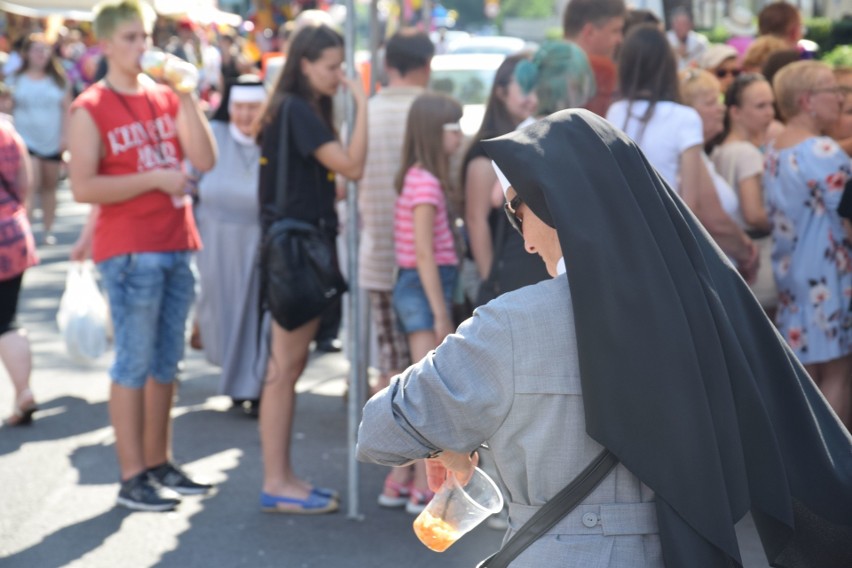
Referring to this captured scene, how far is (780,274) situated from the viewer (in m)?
6.02

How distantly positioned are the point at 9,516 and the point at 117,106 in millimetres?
1848

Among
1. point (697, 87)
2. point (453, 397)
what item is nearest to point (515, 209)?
point (453, 397)

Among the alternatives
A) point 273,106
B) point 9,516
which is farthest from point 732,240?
point 9,516

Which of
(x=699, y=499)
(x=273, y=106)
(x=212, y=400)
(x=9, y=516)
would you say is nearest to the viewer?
(x=699, y=499)

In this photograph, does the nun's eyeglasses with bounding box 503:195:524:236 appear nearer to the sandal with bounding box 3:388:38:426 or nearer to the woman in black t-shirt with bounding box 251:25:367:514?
the woman in black t-shirt with bounding box 251:25:367:514

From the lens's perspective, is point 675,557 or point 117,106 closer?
point 675,557

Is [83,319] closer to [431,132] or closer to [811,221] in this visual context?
[431,132]

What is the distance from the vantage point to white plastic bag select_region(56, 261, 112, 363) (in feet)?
24.4

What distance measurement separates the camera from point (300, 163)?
545 cm

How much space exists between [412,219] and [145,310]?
1.20 m

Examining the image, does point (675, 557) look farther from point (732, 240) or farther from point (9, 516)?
point (9, 516)

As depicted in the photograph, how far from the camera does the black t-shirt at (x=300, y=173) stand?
17.5 feet

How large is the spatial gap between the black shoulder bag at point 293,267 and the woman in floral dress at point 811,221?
205 cm

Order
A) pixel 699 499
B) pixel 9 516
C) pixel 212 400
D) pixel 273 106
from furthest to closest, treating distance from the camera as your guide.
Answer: pixel 212 400, pixel 9 516, pixel 273 106, pixel 699 499
